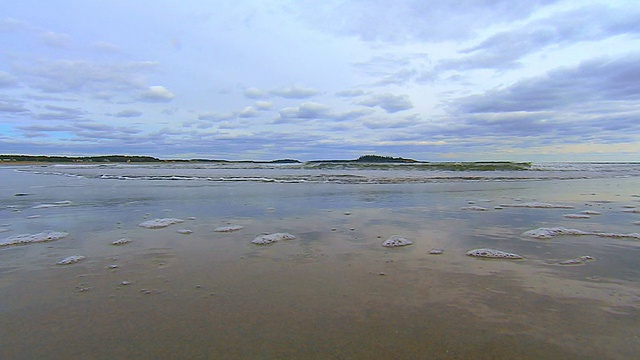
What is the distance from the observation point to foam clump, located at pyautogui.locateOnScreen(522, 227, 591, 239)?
7.62 m

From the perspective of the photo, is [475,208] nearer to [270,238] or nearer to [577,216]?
[577,216]

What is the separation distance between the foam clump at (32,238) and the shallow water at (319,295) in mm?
272

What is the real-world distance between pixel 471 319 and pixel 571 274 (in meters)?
2.38

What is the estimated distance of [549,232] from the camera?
781 cm

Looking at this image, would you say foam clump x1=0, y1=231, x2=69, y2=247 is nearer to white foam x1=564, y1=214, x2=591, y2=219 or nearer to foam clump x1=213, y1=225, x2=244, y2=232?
foam clump x1=213, y1=225, x2=244, y2=232

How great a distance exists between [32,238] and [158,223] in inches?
95.9

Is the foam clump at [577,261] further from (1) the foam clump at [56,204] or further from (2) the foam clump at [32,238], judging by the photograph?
(1) the foam clump at [56,204]

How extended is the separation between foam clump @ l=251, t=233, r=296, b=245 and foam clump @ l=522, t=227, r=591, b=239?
4.97 metres

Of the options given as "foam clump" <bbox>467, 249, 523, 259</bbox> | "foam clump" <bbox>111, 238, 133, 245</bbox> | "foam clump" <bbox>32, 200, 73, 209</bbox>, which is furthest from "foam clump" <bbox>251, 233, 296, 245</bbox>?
"foam clump" <bbox>32, 200, 73, 209</bbox>

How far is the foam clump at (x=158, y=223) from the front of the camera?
8724 mm

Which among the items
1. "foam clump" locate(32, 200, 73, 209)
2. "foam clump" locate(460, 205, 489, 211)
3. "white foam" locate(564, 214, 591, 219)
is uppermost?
"white foam" locate(564, 214, 591, 219)

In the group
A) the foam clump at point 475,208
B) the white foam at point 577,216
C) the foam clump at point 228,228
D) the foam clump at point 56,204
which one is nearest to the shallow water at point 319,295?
the foam clump at point 228,228

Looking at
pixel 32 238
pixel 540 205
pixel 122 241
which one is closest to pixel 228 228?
pixel 122 241

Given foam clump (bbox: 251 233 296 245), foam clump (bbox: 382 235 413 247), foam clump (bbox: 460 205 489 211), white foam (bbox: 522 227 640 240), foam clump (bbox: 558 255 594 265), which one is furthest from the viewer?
foam clump (bbox: 460 205 489 211)
